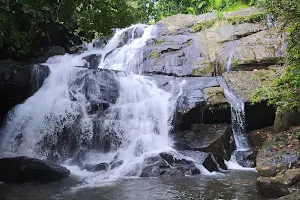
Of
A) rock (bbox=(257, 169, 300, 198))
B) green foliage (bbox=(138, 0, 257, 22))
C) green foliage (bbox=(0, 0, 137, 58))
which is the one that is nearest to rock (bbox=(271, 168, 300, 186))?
rock (bbox=(257, 169, 300, 198))

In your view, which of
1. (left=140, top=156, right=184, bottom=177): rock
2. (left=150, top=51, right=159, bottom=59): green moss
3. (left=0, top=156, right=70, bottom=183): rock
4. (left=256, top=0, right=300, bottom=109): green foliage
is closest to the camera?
(left=256, top=0, right=300, bottom=109): green foliage

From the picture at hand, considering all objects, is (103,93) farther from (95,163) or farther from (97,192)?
(97,192)

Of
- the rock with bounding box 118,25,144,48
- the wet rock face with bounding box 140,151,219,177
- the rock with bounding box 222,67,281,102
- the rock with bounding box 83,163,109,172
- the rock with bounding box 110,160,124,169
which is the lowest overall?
the rock with bounding box 83,163,109,172

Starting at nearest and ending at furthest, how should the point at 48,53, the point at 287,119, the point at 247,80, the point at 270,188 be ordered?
the point at 270,188, the point at 287,119, the point at 247,80, the point at 48,53

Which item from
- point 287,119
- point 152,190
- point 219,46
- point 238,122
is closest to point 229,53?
point 219,46

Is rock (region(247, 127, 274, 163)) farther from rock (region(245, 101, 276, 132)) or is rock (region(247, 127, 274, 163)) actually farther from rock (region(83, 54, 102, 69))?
rock (region(83, 54, 102, 69))

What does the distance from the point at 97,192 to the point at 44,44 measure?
10.7 metres

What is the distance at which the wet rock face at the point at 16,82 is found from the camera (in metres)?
10.9

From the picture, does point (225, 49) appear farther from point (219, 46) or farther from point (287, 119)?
point (287, 119)

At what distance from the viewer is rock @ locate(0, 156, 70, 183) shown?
735cm

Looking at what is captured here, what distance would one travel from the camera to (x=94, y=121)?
991 cm

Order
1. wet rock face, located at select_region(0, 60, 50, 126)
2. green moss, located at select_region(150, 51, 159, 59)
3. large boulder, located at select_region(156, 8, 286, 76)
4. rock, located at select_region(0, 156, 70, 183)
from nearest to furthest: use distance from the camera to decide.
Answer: rock, located at select_region(0, 156, 70, 183)
wet rock face, located at select_region(0, 60, 50, 126)
large boulder, located at select_region(156, 8, 286, 76)
green moss, located at select_region(150, 51, 159, 59)

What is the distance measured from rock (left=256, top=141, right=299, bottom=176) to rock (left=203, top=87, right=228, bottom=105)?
2981 millimetres

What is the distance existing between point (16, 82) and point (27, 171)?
15.4 ft
